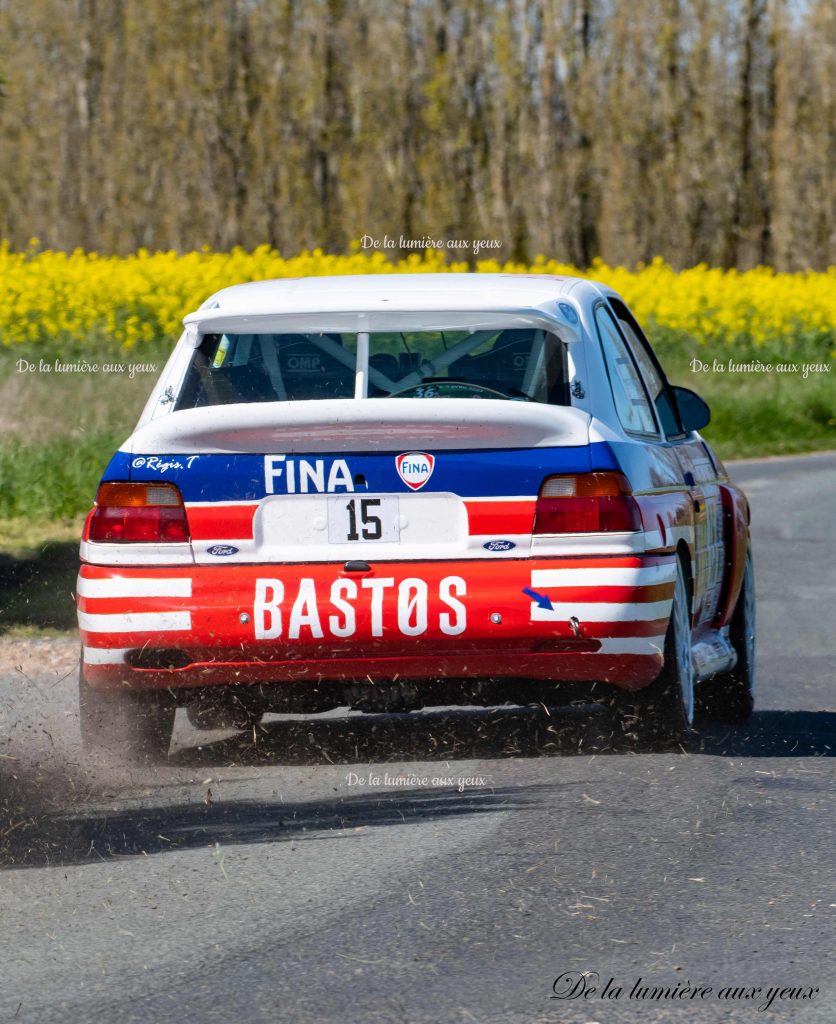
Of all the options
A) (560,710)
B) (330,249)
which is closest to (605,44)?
(330,249)

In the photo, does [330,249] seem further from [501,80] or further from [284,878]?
[284,878]

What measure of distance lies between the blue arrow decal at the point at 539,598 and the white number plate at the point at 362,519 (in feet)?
1.42

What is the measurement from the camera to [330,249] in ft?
125

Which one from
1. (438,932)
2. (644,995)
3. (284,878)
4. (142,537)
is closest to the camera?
(644,995)

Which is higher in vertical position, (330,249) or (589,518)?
(589,518)

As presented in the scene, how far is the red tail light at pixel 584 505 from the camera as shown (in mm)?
6715

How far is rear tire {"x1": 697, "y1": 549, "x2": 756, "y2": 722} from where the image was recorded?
319 inches

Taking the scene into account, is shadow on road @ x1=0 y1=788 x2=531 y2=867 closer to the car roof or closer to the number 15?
the number 15

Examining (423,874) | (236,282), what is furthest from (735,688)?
(236,282)

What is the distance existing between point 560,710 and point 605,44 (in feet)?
107

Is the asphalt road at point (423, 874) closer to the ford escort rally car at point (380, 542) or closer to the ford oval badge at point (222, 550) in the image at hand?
the ford escort rally car at point (380, 542)

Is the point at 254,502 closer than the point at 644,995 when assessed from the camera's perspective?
No

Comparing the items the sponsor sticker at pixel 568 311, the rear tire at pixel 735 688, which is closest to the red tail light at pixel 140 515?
the sponsor sticker at pixel 568 311

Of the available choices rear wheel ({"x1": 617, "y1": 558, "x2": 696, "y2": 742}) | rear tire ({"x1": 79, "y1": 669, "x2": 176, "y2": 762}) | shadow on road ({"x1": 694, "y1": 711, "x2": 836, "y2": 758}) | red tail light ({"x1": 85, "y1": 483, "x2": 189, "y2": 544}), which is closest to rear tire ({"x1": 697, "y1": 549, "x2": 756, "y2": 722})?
shadow on road ({"x1": 694, "y1": 711, "x2": 836, "y2": 758})
